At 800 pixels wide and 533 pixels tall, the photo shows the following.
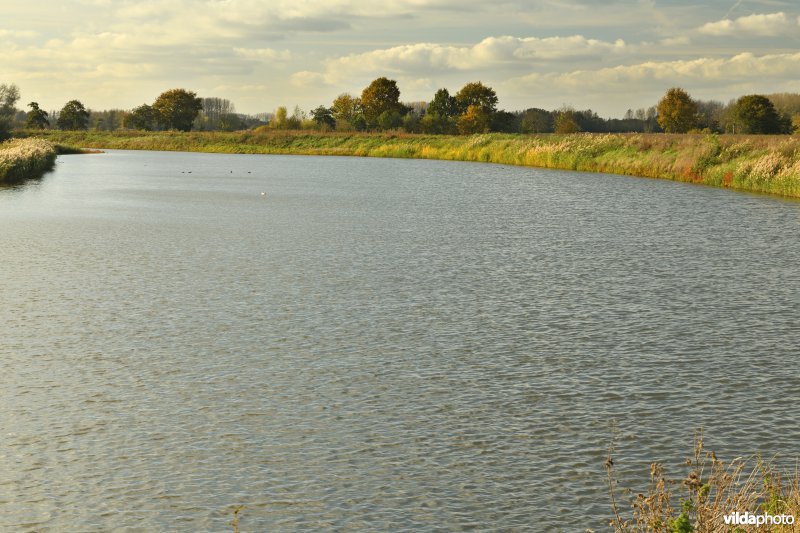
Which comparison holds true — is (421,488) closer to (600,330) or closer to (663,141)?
(600,330)

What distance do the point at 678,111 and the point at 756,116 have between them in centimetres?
964

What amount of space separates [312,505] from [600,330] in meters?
7.75

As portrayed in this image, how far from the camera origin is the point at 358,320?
1502cm

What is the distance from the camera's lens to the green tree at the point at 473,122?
117250mm

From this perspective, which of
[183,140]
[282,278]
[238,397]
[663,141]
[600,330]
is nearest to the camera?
[238,397]

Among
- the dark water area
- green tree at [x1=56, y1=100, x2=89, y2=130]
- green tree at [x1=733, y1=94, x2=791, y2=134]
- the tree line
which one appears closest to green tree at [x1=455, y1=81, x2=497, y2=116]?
the tree line

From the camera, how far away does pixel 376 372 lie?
12.0m

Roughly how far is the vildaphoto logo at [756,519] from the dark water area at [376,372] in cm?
155

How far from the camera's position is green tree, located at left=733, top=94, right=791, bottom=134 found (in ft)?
319

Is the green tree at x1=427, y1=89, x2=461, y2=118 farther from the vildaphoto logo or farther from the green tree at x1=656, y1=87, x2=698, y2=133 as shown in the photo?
the vildaphoto logo

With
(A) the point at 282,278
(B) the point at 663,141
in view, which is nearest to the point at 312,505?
(A) the point at 282,278

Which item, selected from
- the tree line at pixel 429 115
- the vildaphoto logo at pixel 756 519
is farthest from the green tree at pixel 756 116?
the vildaphoto logo at pixel 756 519

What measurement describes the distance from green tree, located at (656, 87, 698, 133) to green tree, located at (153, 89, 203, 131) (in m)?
76.3

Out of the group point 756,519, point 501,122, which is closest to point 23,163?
point 756,519
